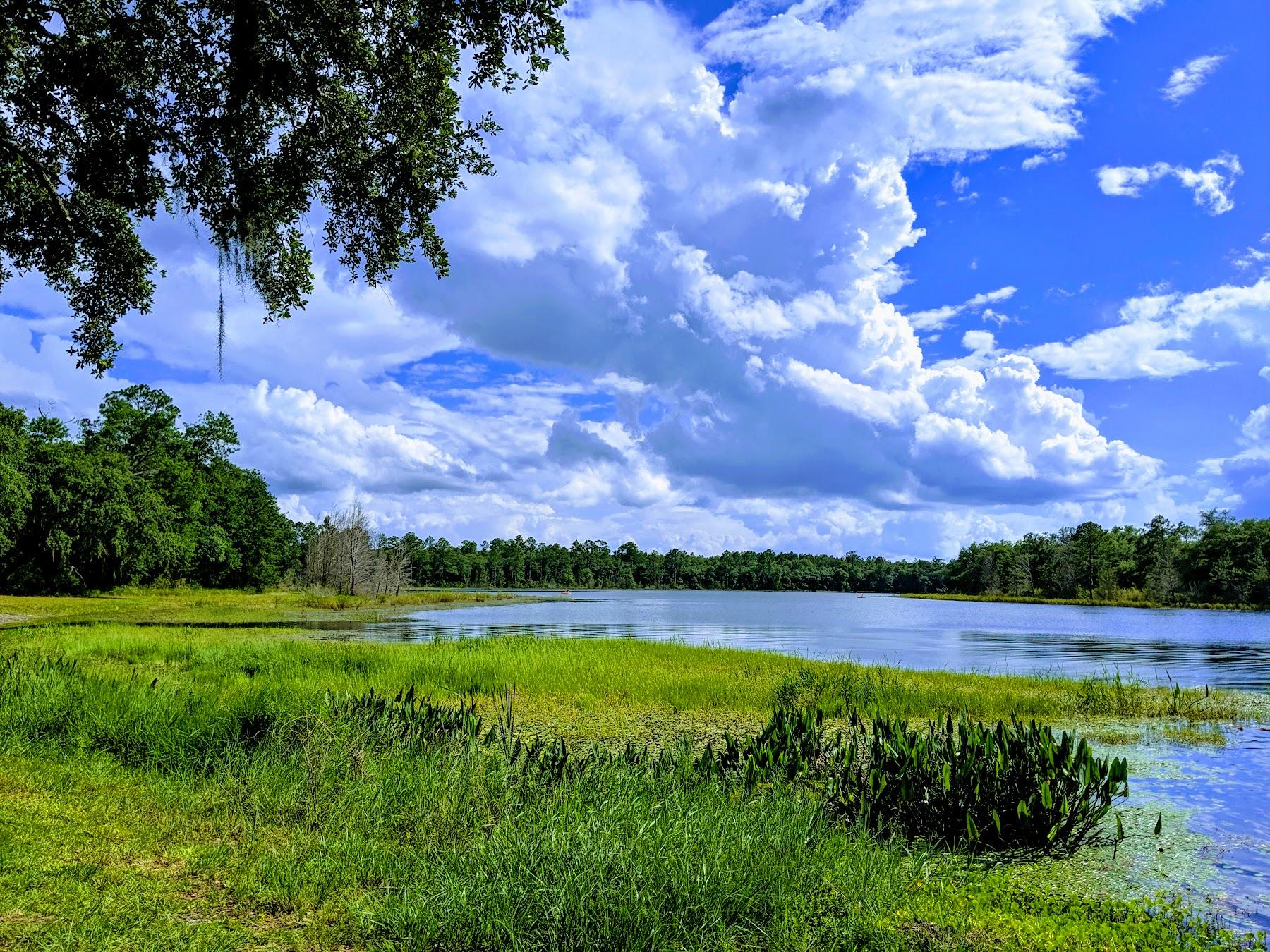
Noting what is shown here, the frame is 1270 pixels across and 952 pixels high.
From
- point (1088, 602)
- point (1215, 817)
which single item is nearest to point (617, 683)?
point (1215, 817)

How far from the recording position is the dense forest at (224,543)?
47188 millimetres

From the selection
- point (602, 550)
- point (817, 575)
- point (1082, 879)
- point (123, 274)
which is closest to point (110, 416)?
point (123, 274)

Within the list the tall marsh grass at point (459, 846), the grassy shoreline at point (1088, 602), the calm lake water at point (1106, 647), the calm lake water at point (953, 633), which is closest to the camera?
the tall marsh grass at point (459, 846)

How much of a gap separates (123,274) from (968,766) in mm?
10839

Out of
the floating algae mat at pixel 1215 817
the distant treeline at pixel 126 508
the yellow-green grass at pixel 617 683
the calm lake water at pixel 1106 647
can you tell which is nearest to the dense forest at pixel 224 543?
the distant treeline at pixel 126 508

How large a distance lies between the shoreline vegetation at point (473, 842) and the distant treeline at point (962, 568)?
8010cm

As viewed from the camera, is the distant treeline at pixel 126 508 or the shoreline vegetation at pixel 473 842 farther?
the distant treeline at pixel 126 508

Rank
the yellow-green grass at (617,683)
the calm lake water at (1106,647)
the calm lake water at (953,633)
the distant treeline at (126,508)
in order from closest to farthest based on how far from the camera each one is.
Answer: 1. the calm lake water at (1106,647)
2. the yellow-green grass at (617,683)
3. the calm lake water at (953,633)
4. the distant treeline at (126,508)

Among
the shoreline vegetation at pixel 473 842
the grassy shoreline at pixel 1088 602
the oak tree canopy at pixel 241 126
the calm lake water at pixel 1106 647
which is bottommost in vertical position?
the grassy shoreline at pixel 1088 602

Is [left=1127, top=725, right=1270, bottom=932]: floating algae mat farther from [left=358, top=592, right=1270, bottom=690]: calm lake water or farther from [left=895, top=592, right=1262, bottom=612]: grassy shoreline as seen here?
[left=895, top=592, right=1262, bottom=612]: grassy shoreline

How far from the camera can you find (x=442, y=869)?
4.80 metres

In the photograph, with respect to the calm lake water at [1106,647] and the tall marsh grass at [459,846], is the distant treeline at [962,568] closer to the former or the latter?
the calm lake water at [1106,647]

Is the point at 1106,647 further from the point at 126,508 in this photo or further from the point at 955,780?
the point at 126,508

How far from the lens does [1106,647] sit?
3397 cm
